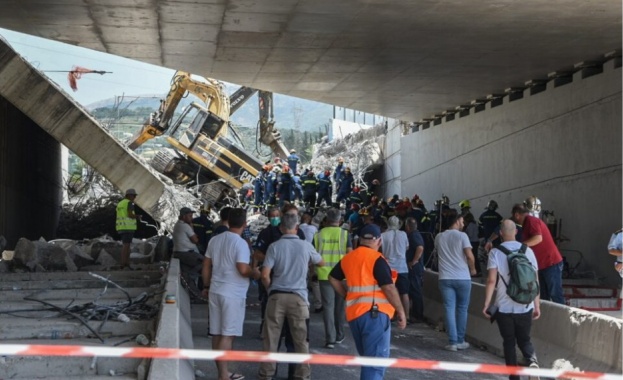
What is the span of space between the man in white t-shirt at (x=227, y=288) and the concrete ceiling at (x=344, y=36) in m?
7.17

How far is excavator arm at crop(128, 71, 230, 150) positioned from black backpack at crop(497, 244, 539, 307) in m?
32.6

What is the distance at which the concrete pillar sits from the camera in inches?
1077

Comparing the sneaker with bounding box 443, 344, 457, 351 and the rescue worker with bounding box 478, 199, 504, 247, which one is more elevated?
the rescue worker with bounding box 478, 199, 504, 247

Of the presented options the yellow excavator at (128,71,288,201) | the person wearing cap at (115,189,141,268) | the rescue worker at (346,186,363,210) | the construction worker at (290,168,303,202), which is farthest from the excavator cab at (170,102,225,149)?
the person wearing cap at (115,189,141,268)

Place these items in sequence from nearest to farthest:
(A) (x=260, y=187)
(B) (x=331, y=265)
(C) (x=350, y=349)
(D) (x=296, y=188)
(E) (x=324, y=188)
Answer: (C) (x=350, y=349)
(B) (x=331, y=265)
(E) (x=324, y=188)
(D) (x=296, y=188)
(A) (x=260, y=187)

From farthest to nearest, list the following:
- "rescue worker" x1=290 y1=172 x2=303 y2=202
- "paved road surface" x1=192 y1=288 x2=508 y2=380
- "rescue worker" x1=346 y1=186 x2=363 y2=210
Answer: "rescue worker" x1=290 y1=172 x2=303 y2=202 → "rescue worker" x1=346 y1=186 x2=363 y2=210 → "paved road surface" x1=192 y1=288 x2=508 y2=380

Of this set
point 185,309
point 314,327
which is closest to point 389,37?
point 314,327

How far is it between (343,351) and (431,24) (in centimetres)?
733

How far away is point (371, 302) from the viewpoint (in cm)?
821

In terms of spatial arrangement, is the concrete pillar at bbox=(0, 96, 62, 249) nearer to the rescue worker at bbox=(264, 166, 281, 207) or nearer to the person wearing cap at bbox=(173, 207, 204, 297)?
the rescue worker at bbox=(264, 166, 281, 207)

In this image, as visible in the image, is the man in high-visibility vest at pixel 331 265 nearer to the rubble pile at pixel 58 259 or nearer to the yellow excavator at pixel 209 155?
the rubble pile at pixel 58 259

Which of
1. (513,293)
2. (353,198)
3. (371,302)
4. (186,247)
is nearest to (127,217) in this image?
(186,247)

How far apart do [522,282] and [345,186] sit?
83.8 ft

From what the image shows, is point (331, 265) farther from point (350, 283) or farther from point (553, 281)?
point (350, 283)
